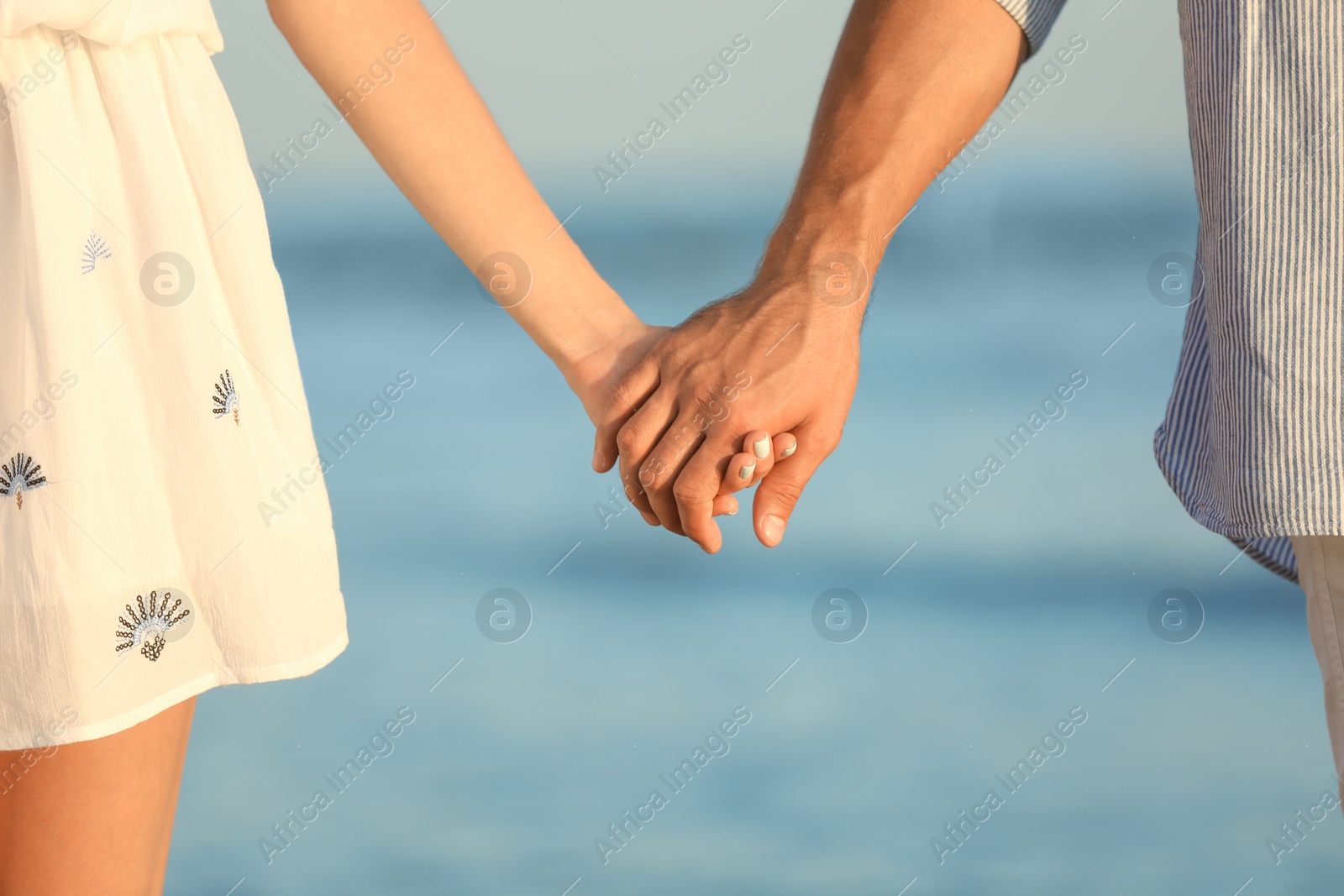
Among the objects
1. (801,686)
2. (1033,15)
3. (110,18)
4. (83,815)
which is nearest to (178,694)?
(83,815)

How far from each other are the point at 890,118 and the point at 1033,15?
209 mm

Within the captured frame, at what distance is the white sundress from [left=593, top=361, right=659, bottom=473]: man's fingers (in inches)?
25.5

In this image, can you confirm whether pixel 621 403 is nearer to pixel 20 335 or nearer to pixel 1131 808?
pixel 20 335

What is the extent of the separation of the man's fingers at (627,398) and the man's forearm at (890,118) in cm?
20

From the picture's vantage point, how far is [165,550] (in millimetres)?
967

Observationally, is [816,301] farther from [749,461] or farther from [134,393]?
[134,393]

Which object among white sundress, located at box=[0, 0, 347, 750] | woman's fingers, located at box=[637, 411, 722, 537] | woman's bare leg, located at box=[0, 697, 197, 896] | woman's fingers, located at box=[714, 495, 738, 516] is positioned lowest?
woman's fingers, located at box=[714, 495, 738, 516]

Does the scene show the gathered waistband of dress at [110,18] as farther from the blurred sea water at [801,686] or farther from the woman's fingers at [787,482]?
the blurred sea water at [801,686]

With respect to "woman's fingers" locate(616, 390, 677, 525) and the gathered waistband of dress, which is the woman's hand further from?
the gathered waistband of dress

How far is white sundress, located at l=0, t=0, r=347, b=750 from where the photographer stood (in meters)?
0.92

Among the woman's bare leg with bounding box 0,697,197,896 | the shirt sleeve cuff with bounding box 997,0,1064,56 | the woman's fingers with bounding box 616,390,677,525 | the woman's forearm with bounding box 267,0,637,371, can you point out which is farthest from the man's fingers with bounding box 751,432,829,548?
the woman's bare leg with bounding box 0,697,197,896

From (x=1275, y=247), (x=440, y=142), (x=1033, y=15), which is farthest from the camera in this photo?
(x=1033, y=15)

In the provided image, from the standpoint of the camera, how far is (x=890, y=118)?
5.31 feet

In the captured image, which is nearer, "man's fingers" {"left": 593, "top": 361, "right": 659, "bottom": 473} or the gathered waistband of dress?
the gathered waistband of dress
